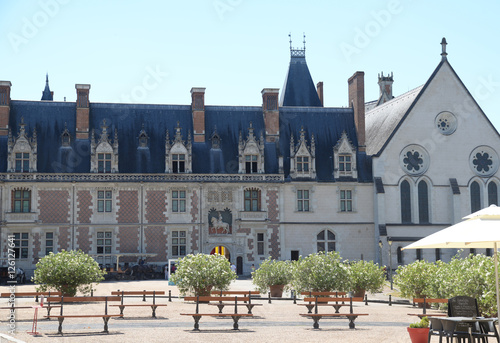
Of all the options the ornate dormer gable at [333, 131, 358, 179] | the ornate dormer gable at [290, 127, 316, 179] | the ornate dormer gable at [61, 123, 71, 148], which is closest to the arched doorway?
the ornate dormer gable at [290, 127, 316, 179]

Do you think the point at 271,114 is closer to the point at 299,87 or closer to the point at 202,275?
the point at 299,87

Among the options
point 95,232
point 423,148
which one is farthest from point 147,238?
point 423,148

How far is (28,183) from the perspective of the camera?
46156 mm

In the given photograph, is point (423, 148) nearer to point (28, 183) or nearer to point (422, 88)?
point (422, 88)

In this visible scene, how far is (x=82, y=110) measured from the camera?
4853cm

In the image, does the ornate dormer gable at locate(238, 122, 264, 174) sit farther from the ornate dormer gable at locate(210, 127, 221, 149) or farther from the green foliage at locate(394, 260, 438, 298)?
the green foliage at locate(394, 260, 438, 298)

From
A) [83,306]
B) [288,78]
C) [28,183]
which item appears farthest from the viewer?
[288,78]

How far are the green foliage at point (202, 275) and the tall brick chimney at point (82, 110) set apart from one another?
73.5 feet

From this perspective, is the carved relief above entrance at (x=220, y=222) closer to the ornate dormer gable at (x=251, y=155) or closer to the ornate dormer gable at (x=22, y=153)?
the ornate dormer gable at (x=251, y=155)

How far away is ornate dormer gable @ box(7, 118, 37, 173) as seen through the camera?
4634 centimetres

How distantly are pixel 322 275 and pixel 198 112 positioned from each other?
2472cm

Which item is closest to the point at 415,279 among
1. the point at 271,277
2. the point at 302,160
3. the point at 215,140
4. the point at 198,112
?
the point at 271,277

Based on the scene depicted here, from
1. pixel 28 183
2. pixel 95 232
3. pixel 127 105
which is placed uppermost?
pixel 127 105

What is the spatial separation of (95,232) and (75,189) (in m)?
2.96
